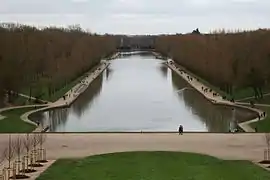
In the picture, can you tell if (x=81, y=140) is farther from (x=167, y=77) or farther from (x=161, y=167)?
(x=167, y=77)

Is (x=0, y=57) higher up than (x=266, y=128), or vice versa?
(x=0, y=57)

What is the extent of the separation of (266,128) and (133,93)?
32.8m

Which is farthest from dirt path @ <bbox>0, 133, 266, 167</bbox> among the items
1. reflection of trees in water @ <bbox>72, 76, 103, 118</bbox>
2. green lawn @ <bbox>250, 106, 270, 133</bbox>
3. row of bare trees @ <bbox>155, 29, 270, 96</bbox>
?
row of bare trees @ <bbox>155, 29, 270, 96</bbox>

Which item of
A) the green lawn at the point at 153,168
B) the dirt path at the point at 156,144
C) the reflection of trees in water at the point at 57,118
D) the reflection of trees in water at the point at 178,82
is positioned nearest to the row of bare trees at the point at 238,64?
the reflection of trees in water at the point at 178,82

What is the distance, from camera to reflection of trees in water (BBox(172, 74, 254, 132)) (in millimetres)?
46191

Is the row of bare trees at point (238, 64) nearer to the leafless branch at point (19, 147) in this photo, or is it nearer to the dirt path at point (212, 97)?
the dirt path at point (212, 97)

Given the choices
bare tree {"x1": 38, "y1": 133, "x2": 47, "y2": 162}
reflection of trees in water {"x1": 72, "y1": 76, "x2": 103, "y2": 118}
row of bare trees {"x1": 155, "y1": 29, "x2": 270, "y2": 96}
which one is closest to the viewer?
bare tree {"x1": 38, "y1": 133, "x2": 47, "y2": 162}

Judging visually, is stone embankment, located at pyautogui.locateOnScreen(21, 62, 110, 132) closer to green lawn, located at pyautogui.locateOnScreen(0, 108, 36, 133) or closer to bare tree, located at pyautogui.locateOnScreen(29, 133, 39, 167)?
green lawn, located at pyautogui.locateOnScreen(0, 108, 36, 133)

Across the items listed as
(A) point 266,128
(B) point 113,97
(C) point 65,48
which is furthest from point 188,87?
(A) point 266,128

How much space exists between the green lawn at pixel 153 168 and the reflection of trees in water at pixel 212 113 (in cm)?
1741

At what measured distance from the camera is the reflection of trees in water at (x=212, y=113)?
46.2m

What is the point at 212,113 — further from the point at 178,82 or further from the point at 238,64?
the point at 178,82

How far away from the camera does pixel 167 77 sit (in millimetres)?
96812

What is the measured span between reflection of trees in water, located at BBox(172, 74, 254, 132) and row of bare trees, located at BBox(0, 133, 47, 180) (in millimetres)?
16204
